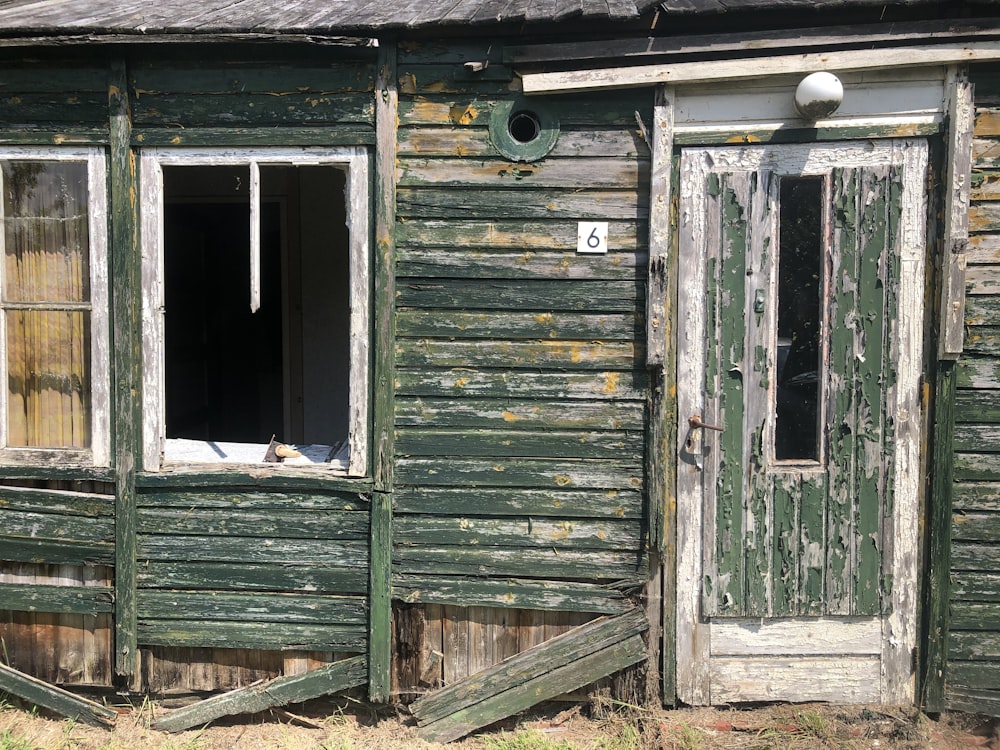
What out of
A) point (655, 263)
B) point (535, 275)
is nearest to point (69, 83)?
point (535, 275)

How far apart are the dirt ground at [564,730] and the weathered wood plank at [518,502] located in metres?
0.93

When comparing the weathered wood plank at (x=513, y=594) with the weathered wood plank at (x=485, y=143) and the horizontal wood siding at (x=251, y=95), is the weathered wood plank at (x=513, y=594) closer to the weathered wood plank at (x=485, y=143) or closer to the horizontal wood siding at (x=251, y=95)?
the weathered wood plank at (x=485, y=143)

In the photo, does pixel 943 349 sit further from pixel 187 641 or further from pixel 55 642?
pixel 55 642

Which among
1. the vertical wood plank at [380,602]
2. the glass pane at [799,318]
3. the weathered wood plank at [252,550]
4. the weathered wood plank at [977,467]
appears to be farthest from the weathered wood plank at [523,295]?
the weathered wood plank at [977,467]

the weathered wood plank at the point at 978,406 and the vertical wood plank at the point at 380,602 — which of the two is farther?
the vertical wood plank at the point at 380,602

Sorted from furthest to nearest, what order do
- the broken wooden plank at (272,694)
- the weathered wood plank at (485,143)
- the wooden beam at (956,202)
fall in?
the broken wooden plank at (272,694) → the weathered wood plank at (485,143) → the wooden beam at (956,202)

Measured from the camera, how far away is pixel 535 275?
3.33 metres

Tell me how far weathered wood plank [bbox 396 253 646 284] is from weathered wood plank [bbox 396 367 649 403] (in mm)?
328

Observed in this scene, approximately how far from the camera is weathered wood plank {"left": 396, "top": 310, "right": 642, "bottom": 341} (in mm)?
3318

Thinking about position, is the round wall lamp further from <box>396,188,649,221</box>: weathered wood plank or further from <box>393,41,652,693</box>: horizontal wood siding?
<box>396,188,649,221</box>: weathered wood plank

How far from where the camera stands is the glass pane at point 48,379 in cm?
356

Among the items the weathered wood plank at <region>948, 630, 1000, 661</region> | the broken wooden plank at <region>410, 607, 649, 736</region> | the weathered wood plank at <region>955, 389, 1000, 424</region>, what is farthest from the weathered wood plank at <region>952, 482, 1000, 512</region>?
the broken wooden plank at <region>410, 607, 649, 736</region>

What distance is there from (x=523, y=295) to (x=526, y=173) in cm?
54

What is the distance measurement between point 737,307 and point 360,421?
1.77 m
